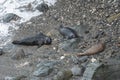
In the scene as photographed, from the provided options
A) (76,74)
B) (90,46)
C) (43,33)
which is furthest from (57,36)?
(76,74)

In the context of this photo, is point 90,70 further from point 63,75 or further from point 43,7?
point 43,7

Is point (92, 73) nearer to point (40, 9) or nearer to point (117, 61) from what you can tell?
point (117, 61)

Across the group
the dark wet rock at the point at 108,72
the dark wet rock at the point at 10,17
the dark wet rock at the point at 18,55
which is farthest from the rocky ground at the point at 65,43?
the dark wet rock at the point at 10,17

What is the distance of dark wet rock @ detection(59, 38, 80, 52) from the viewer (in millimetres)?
6556

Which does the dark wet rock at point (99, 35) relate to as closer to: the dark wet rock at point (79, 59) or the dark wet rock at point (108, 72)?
the dark wet rock at point (79, 59)

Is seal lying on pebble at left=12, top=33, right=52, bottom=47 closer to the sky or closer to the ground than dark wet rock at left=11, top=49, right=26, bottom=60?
closer to the sky

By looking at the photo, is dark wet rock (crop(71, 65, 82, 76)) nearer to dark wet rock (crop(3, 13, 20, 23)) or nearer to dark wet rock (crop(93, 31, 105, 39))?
dark wet rock (crop(93, 31, 105, 39))

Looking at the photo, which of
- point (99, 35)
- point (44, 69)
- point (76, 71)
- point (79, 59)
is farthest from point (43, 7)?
point (76, 71)

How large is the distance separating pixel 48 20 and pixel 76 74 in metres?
2.08

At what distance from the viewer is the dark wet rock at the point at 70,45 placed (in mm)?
6556

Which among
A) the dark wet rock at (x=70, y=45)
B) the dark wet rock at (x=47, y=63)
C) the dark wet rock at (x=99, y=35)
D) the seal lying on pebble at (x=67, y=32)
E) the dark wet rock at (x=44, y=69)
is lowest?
the dark wet rock at (x=44, y=69)

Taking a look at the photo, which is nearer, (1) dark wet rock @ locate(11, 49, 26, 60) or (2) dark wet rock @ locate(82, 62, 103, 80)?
(2) dark wet rock @ locate(82, 62, 103, 80)

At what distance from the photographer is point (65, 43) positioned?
22.0 feet

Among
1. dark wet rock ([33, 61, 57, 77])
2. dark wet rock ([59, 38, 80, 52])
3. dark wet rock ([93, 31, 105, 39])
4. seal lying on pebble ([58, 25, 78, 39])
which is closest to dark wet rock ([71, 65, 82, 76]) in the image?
dark wet rock ([33, 61, 57, 77])
